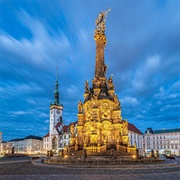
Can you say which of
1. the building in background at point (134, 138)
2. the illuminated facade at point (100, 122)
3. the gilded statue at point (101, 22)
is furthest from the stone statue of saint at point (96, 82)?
the building in background at point (134, 138)

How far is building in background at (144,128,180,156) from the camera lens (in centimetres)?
9081

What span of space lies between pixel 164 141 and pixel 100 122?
72.4 meters

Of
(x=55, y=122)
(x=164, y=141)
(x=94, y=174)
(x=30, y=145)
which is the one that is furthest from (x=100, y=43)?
(x=30, y=145)

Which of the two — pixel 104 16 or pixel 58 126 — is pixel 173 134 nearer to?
pixel 58 126

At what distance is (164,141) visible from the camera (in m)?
94.0

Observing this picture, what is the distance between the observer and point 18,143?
14362cm

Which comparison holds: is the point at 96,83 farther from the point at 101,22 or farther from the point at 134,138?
the point at 134,138

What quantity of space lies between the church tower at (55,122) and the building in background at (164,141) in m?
43.2

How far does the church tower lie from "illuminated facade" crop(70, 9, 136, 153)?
7395 cm

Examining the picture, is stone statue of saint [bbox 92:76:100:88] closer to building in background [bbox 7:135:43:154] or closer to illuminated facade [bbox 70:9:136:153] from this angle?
illuminated facade [bbox 70:9:136:153]

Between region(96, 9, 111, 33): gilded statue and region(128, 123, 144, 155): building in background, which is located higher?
region(96, 9, 111, 33): gilded statue

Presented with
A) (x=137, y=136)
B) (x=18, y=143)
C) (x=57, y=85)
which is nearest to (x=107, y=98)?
(x=137, y=136)

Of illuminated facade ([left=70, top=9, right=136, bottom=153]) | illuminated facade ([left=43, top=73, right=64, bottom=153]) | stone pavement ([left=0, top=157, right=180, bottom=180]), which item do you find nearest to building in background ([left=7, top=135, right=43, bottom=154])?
illuminated facade ([left=43, top=73, right=64, bottom=153])

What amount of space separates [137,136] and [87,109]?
6548cm
